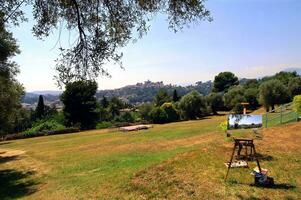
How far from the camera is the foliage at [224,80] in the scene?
13312 centimetres

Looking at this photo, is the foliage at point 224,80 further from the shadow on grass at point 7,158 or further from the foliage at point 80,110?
the shadow on grass at point 7,158

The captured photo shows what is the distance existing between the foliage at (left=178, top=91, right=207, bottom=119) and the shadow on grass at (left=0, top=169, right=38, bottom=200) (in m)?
47.5

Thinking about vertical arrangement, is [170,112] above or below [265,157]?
above

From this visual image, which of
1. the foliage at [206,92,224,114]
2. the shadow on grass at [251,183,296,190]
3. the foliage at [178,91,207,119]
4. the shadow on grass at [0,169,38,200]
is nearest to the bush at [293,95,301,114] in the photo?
the shadow on grass at [251,183,296,190]

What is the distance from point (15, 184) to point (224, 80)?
114 meters

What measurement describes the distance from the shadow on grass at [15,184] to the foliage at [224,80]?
110 metres

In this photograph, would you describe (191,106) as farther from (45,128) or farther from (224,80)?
(224,80)

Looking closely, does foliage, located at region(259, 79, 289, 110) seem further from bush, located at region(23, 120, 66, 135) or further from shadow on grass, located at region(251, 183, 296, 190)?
shadow on grass, located at region(251, 183, 296, 190)

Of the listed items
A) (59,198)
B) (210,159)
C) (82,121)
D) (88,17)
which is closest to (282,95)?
(82,121)

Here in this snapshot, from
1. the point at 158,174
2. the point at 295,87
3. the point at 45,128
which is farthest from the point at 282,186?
the point at 295,87

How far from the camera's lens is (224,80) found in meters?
133

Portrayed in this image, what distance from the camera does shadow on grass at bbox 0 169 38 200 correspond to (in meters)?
21.6

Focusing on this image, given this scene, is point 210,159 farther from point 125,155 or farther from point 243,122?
point 125,155

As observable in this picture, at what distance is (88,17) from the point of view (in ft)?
37.6
